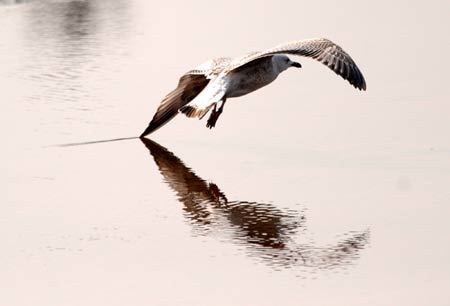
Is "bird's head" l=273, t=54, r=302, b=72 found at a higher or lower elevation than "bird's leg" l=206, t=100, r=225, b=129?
higher

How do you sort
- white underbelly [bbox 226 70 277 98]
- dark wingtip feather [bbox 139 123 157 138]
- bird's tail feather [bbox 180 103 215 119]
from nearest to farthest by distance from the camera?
1. bird's tail feather [bbox 180 103 215 119]
2. white underbelly [bbox 226 70 277 98]
3. dark wingtip feather [bbox 139 123 157 138]

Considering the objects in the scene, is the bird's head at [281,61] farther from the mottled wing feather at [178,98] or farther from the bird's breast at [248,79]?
the mottled wing feather at [178,98]

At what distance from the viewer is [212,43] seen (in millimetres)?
11461

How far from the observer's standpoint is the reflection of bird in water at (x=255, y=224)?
594cm

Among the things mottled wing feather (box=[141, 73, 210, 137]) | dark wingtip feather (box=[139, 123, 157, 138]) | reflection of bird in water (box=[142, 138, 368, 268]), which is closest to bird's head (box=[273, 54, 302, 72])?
mottled wing feather (box=[141, 73, 210, 137])

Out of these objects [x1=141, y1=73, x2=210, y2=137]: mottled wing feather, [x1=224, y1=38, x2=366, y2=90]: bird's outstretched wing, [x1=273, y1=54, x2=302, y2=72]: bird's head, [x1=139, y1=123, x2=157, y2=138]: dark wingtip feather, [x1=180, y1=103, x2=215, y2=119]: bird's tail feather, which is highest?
[x1=224, y1=38, x2=366, y2=90]: bird's outstretched wing

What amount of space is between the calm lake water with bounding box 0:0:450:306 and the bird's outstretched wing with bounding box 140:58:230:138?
0.42 feet

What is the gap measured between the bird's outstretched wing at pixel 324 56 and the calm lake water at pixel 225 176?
1.53ft

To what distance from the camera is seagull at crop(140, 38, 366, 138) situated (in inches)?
311

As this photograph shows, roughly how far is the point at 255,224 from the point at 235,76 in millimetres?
2007

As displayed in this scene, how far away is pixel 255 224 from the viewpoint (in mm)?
A: 6500

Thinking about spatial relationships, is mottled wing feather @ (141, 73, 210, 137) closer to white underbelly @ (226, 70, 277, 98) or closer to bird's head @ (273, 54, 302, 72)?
white underbelly @ (226, 70, 277, 98)

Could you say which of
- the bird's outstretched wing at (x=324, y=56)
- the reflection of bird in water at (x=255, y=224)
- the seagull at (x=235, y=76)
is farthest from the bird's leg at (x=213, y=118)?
the reflection of bird in water at (x=255, y=224)

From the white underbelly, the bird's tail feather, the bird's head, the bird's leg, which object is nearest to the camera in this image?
the bird's tail feather
